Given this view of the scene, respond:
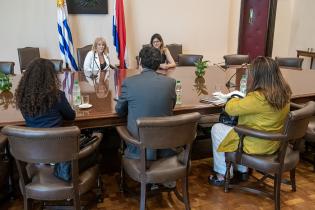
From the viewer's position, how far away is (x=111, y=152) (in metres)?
2.77

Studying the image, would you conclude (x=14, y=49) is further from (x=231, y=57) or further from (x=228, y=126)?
(x=228, y=126)

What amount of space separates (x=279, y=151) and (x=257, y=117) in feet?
0.88

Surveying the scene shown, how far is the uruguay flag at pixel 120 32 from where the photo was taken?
207 inches

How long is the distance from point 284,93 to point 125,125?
1059 millimetres

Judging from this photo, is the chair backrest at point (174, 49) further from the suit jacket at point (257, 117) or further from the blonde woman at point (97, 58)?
the suit jacket at point (257, 117)

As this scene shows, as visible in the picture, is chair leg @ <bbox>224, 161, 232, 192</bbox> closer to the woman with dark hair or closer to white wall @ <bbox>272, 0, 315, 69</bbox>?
the woman with dark hair

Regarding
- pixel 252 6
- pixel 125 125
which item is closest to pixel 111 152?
pixel 125 125

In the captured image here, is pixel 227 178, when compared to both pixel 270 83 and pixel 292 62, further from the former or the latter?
pixel 292 62

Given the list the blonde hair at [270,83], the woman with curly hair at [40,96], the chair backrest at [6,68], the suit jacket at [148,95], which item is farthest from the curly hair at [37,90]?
the chair backrest at [6,68]

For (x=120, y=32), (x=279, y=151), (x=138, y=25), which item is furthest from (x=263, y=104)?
(x=138, y=25)

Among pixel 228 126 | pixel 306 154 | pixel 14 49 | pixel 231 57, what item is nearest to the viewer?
pixel 228 126

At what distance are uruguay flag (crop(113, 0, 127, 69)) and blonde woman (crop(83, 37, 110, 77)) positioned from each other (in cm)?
135

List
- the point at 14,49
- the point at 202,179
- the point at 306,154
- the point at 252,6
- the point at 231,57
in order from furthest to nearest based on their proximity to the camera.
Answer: the point at 252,6 < the point at 14,49 < the point at 231,57 < the point at 306,154 < the point at 202,179

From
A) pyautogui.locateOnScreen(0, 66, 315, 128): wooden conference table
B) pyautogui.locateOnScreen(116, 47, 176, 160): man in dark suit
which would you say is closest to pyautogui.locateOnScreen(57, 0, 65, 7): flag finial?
pyautogui.locateOnScreen(0, 66, 315, 128): wooden conference table
